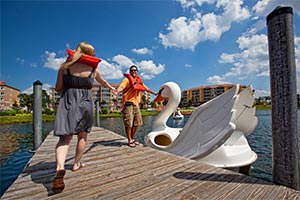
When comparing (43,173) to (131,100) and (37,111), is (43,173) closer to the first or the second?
(131,100)

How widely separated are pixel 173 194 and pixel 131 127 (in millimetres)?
2195

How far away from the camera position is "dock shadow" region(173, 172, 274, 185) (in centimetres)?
190

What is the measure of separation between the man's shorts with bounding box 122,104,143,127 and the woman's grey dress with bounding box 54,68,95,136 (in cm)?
153

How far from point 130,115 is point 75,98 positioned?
1734mm

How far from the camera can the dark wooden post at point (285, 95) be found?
5.29 feet

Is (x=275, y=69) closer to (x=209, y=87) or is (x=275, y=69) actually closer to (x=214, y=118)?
(x=214, y=118)

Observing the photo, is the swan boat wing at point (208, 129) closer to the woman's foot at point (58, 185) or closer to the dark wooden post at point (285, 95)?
the dark wooden post at point (285, 95)

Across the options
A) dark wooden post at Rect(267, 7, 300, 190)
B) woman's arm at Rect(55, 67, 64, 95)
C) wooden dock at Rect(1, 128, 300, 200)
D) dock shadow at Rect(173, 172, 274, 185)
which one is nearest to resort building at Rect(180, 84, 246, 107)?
wooden dock at Rect(1, 128, 300, 200)

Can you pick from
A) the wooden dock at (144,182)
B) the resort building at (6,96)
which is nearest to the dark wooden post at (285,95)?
the wooden dock at (144,182)

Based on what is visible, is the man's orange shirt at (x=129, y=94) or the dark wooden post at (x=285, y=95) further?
the man's orange shirt at (x=129, y=94)

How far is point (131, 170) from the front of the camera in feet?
7.74


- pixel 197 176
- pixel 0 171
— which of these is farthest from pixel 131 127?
pixel 0 171

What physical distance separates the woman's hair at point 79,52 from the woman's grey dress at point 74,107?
112 millimetres

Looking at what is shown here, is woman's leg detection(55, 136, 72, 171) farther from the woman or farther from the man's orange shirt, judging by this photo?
the man's orange shirt
